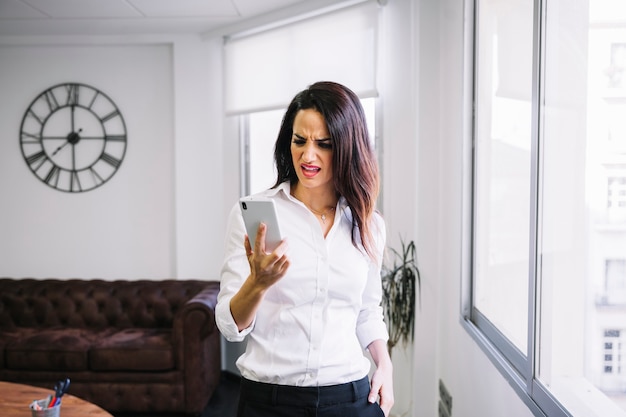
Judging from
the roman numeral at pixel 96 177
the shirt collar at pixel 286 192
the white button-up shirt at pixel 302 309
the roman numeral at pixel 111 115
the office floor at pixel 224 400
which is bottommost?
the office floor at pixel 224 400

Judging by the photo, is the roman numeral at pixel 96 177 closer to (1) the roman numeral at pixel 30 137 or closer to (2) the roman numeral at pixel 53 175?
(2) the roman numeral at pixel 53 175

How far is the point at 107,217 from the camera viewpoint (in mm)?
4543

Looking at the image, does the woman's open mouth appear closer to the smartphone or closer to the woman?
the woman

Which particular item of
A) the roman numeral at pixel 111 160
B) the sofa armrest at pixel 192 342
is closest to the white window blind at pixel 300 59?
the roman numeral at pixel 111 160

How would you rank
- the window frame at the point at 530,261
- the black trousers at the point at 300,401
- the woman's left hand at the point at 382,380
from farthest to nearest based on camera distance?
the window frame at the point at 530,261, the woman's left hand at the point at 382,380, the black trousers at the point at 300,401

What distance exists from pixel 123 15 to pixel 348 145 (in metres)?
3.14

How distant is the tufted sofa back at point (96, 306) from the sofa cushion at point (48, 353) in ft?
1.22

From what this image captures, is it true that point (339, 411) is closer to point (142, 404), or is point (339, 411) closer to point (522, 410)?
point (522, 410)

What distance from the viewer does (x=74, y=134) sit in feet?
14.6

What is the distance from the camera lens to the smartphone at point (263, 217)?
1113mm

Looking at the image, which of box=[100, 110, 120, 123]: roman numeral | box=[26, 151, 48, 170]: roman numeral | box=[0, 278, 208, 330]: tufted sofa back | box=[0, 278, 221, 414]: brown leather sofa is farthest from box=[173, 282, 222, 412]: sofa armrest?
box=[26, 151, 48, 170]: roman numeral

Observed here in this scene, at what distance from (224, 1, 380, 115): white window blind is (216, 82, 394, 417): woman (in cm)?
207

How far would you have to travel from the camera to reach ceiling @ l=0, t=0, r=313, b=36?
3.59 meters

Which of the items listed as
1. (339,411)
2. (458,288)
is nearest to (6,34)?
(458,288)
